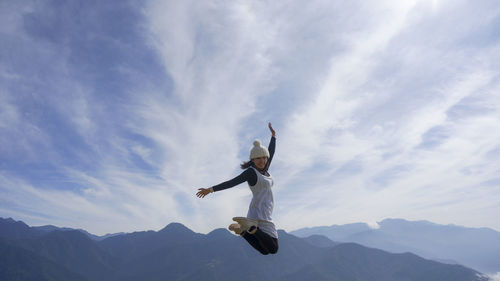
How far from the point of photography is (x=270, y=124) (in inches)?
327

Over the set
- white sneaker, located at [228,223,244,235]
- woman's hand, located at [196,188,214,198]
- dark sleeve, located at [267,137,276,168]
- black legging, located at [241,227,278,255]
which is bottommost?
black legging, located at [241,227,278,255]

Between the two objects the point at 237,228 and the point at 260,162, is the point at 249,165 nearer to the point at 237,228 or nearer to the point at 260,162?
the point at 260,162

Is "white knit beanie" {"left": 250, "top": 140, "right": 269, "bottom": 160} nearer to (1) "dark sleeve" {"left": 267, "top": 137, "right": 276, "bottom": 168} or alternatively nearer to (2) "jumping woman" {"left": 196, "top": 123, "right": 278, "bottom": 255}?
(2) "jumping woman" {"left": 196, "top": 123, "right": 278, "bottom": 255}

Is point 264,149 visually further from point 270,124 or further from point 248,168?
point 270,124

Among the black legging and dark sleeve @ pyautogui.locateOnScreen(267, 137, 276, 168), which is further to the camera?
dark sleeve @ pyautogui.locateOnScreen(267, 137, 276, 168)

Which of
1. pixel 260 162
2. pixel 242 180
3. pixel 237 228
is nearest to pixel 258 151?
pixel 260 162

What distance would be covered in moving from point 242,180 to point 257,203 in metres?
0.75

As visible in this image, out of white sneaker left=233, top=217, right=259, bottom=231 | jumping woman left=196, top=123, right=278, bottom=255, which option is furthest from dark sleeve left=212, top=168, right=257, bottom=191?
white sneaker left=233, top=217, right=259, bottom=231

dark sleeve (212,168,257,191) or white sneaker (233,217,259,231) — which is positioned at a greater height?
dark sleeve (212,168,257,191)

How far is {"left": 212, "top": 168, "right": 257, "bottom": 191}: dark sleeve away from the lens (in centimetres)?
641

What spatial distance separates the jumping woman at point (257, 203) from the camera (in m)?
6.38

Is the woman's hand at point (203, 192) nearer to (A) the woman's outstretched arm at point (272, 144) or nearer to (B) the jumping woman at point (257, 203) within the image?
(B) the jumping woman at point (257, 203)

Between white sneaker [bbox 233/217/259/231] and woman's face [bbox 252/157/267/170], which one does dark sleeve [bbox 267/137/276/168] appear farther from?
white sneaker [bbox 233/217/259/231]

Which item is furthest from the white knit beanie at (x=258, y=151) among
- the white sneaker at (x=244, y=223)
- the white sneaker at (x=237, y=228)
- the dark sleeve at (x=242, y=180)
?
the white sneaker at (x=237, y=228)
